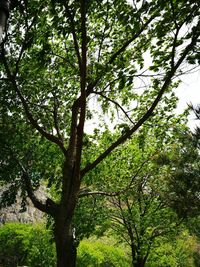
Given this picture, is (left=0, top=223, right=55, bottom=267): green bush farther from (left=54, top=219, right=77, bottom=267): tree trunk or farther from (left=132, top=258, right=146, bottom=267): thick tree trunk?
(left=54, top=219, right=77, bottom=267): tree trunk

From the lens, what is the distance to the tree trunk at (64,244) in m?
8.45

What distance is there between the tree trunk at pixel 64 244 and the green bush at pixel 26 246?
13783 millimetres

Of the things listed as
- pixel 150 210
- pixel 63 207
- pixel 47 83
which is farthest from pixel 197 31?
pixel 150 210

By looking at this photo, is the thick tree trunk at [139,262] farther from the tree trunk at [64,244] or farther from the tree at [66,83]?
the tree trunk at [64,244]

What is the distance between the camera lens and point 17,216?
4147cm

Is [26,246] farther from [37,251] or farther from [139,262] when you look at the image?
[139,262]

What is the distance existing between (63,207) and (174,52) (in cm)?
453

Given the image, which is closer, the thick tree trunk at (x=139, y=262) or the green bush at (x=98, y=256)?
the thick tree trunk at (x=139, y=262)

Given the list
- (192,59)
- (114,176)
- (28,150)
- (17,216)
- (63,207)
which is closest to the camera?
(192,59)

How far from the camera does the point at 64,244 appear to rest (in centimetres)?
849

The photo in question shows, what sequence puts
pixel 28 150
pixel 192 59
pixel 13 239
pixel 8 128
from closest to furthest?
pixel 192 59
pixel 8 128
pixel 28 150
pixel 13 239

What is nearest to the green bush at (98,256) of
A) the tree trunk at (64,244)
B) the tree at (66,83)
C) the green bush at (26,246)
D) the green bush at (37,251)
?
the green bush at (37,251)

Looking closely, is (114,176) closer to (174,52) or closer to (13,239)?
(13,239)

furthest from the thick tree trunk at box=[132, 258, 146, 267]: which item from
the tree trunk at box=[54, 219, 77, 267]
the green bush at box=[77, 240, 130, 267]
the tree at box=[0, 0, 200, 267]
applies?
the tree trunk at box=[54, 219, 77, 267]
